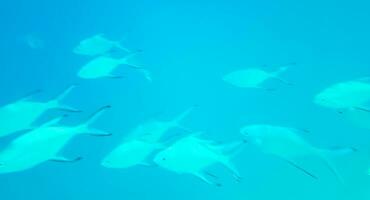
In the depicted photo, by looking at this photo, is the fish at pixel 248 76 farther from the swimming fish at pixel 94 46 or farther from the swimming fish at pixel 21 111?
the swimming fish at pixel 21 111

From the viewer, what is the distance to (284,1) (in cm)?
1013

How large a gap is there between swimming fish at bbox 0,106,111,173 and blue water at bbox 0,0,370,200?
4682mm

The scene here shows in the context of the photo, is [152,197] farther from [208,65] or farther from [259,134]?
[259,134]

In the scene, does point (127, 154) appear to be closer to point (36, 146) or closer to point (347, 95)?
point (36, 146)

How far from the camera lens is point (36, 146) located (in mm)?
3752

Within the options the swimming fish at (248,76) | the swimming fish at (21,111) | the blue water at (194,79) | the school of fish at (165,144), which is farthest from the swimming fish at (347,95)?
the blue water at (194,79)

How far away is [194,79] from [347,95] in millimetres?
5076

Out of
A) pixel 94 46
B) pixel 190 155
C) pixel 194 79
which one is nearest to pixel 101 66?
pixel 94 46

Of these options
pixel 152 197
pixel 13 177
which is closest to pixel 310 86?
pixel 152 197

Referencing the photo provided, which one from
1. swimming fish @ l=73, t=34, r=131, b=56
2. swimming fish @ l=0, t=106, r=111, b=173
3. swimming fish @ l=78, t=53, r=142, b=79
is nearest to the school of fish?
swimming fish @ l=0, t=106, r=111, b=173

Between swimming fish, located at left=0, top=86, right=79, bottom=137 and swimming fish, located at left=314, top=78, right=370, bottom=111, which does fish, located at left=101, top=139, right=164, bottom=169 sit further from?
swimming fish, located at left=314, top=78, right=370, bottom=111

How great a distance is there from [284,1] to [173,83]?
9.33ft

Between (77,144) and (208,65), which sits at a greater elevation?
(208,65)

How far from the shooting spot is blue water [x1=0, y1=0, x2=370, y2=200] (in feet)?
29.1
